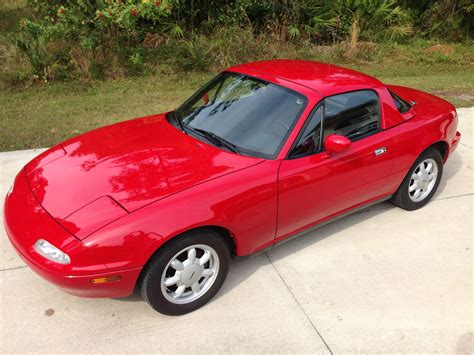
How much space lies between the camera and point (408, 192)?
4297mm

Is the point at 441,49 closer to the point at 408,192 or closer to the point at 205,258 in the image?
the point at 408,192

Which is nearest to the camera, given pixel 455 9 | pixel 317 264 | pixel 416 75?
pixel 317 264

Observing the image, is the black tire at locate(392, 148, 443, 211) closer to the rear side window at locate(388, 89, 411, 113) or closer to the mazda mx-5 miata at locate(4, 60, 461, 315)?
the mazda mx-5 miata at locate(4, 60, 461, 315)

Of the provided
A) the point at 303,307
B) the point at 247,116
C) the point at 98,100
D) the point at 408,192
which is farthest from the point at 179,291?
the point at 98,100

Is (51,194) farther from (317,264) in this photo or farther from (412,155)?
(412,155)

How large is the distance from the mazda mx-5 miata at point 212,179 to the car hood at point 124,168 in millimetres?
12

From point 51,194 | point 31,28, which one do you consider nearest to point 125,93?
point 31,28

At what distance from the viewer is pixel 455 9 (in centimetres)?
1294

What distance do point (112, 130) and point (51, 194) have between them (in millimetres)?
1095

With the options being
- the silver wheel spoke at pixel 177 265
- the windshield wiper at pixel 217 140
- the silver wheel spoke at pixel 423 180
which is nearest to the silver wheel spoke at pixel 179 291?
the silver wheel spoke at pixel 177 265

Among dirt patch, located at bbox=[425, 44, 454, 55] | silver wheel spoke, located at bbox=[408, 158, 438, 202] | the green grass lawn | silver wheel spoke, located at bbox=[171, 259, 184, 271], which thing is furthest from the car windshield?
dirt patch, located at bbox=[425, 44, 454, 55]

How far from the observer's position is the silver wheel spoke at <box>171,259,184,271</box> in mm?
2838

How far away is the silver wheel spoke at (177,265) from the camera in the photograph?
2838 millimetres

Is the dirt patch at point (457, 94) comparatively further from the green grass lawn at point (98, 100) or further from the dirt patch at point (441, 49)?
the dirt patch at point (441, 49)
